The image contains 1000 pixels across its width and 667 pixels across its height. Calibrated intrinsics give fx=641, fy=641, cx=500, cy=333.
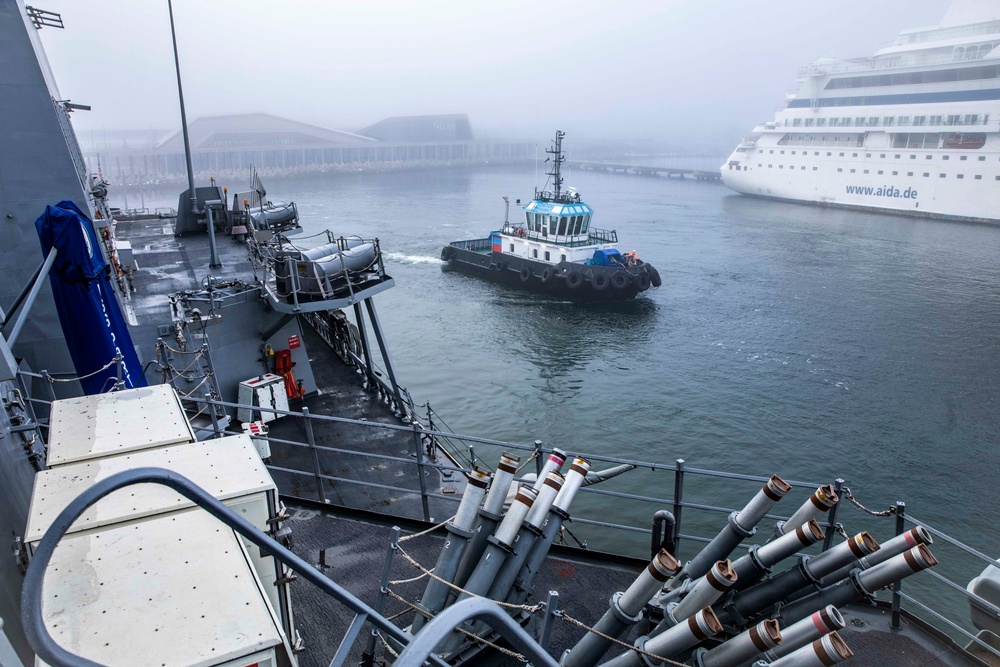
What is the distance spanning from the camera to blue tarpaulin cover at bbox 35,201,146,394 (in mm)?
6473

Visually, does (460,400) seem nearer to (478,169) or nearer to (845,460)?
(845,460)

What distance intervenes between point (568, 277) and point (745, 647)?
2955cm

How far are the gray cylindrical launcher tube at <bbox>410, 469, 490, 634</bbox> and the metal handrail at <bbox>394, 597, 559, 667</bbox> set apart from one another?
215cm

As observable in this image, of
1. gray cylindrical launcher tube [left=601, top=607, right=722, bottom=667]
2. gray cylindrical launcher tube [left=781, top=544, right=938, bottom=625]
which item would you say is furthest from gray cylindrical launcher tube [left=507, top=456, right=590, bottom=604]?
gray cylindrical launcher tube [left=781, top=544, right=938, bottom=625]

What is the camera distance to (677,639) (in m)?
3.53

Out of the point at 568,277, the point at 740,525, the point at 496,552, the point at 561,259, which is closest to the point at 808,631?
the point at 740,525

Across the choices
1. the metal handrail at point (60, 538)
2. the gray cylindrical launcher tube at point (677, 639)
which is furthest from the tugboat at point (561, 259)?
the metal handrail at point (60, 538)

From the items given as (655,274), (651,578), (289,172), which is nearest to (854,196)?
(655,274)

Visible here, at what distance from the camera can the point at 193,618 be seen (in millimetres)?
2727

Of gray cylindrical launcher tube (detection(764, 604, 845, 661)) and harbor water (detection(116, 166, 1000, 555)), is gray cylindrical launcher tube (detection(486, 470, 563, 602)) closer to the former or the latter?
gray cylindrical launcher tube (detection(764, 604, 845, 661))

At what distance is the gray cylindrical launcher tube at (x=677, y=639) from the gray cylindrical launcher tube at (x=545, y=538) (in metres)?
0.75

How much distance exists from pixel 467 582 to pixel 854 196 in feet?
229

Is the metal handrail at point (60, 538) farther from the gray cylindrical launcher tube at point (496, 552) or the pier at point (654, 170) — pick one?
the pier at point (654, 170)

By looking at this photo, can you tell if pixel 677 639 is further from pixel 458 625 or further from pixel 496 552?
pixel 458 625
